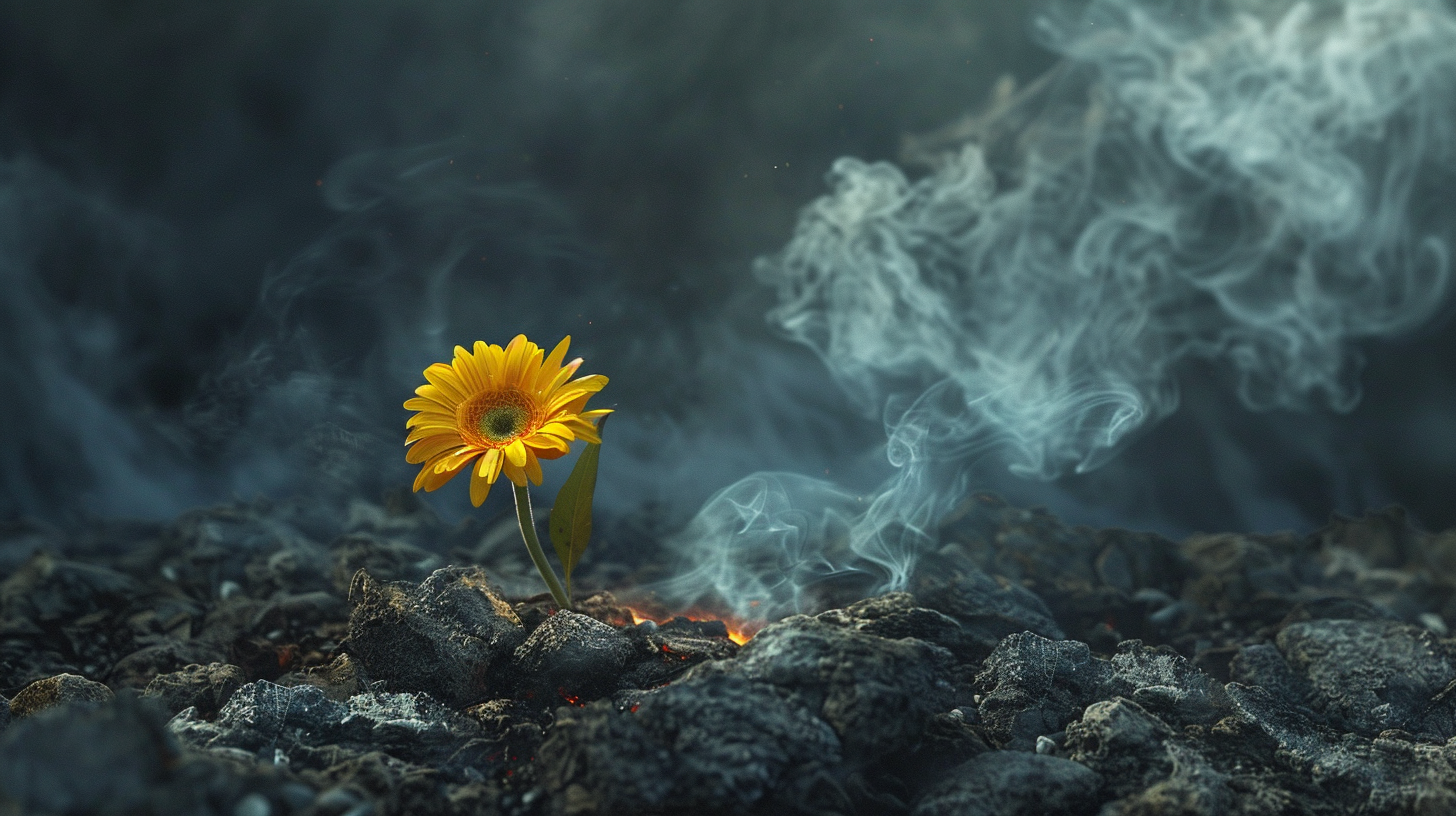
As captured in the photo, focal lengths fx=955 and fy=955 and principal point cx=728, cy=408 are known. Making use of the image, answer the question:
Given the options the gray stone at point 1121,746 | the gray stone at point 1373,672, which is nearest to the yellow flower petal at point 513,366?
the gray stone at point 1121,746

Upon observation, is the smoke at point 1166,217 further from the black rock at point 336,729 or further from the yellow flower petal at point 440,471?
the black rock at point 336,729

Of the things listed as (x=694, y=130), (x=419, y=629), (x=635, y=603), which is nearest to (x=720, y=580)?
(x=635, y=603)

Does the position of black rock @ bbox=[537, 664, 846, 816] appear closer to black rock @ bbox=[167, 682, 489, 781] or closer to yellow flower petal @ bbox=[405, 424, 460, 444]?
black rock @ bbox=[167, 682, 489, 781]

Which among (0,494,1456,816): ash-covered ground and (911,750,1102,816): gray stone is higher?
(0,494,1456,816): ash-covered ground

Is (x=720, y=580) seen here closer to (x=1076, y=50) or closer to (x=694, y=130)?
(x=694, y=130)

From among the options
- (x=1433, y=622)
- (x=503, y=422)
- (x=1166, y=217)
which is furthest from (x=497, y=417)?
(x=1166, y=217)

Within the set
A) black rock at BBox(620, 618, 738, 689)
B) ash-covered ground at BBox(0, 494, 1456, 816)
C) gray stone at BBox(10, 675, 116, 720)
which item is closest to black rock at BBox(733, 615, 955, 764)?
ash-covered ground at BBox(0, 494, 1456, 816)
